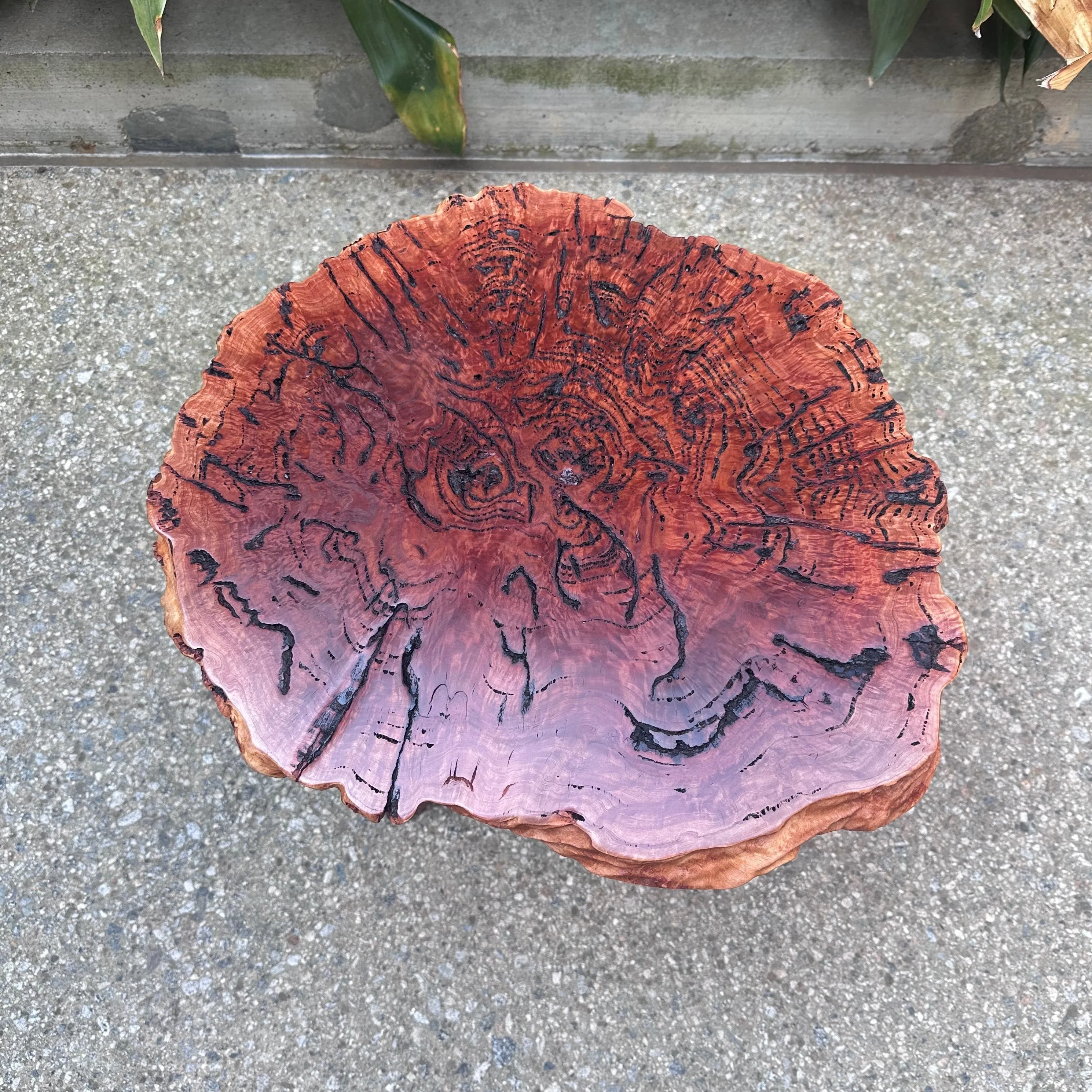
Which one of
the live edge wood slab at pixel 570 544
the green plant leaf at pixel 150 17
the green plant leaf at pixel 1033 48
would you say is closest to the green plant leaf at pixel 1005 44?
the green plant leaf at pixel 1033 48

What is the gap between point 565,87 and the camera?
1888mm

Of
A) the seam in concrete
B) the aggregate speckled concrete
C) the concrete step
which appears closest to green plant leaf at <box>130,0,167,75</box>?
the concrete step

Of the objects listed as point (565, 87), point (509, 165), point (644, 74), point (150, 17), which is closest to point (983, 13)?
point (644, 74)

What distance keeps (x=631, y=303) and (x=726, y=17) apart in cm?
120

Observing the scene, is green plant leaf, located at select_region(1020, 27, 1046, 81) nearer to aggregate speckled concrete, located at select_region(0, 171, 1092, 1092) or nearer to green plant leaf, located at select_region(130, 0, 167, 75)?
aggregate speckled concrete, located at select_region(0, 171, 1092, 1092)

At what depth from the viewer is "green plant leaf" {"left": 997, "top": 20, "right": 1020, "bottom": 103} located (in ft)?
5.67

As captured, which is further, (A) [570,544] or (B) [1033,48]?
(B) [1033,48]

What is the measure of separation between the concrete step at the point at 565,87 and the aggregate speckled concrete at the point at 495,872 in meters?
0.44

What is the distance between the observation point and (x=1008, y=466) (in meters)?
1.73

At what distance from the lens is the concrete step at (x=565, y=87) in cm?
183

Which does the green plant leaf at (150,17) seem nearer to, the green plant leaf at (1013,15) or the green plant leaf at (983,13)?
the green plant leaf at (983,13)

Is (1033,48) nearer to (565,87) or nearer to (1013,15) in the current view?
(1013,15)

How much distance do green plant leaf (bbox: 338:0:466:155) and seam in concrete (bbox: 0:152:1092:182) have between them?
0.13m

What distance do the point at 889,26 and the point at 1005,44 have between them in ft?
0.95
